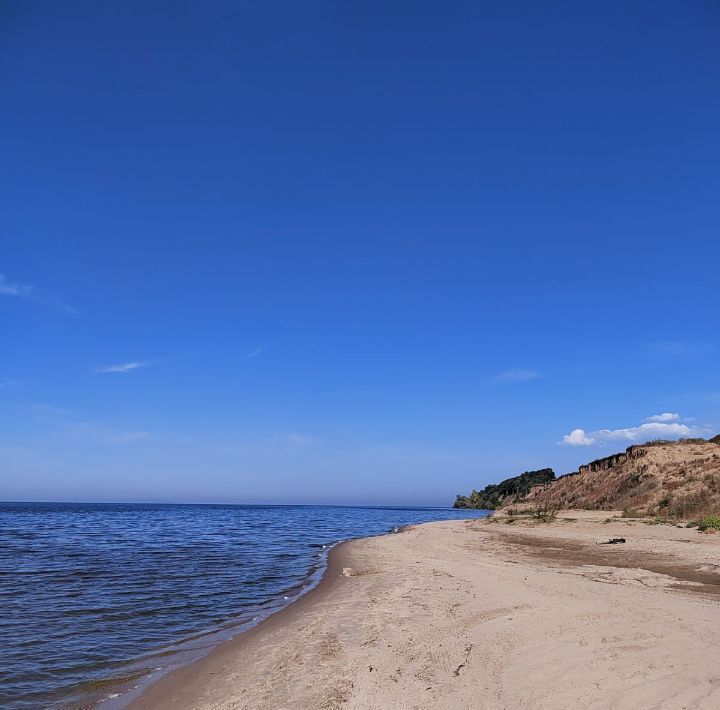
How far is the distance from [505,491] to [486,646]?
116m

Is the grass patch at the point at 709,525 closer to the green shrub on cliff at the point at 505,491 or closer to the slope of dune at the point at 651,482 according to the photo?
the slope of dune at the point at 651,482

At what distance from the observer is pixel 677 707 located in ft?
Answer: 18.0

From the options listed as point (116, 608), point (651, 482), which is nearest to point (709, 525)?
point (651, 482)

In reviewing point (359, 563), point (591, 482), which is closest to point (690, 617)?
point (359, 563)

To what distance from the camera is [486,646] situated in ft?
27.2

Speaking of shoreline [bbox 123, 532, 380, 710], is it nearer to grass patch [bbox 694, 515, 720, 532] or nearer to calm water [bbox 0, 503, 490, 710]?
calm water [bbox 0, 503, 490, 710]

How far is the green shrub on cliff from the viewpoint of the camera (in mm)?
101125

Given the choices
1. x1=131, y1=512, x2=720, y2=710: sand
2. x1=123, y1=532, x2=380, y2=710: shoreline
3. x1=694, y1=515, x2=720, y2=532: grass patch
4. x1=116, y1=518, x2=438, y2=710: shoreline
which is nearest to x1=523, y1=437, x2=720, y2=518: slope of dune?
x1=694, y1=515, x2=720, y2=532: grass patch

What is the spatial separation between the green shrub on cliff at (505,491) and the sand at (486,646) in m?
76.0

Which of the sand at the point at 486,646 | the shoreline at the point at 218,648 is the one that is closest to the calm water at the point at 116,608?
the shoreline at the point at 218,648

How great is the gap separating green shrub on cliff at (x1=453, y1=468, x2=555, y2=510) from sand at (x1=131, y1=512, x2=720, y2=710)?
76.0 m

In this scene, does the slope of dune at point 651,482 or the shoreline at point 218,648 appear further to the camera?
the slope of dune at point 651,482

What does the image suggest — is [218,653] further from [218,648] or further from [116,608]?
[116,608]

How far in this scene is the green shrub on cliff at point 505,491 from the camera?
101 m
